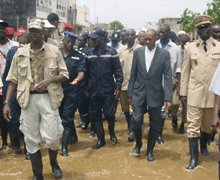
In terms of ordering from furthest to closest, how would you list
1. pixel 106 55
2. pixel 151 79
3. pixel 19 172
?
pixel 106 55
pixel 151 79
pixel 19 172

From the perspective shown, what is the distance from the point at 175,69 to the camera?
293 inches

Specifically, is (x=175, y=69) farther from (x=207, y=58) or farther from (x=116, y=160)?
(x=116, y=160)

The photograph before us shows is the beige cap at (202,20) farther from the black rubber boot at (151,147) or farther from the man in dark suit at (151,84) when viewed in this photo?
the black rubber boot at (151,147)

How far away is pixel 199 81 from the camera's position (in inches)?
216

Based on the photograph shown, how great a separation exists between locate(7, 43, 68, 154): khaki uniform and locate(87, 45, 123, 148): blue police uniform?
1.81 m

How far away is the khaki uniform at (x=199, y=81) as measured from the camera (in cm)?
543

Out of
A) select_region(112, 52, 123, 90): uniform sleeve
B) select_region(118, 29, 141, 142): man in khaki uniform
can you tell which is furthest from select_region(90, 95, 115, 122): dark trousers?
select_region(118, 29, 141, 142): man in khaki uniform

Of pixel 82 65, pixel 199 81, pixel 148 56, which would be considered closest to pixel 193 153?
pixel 199 81

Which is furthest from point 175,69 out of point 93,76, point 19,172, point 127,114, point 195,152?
point 19,172

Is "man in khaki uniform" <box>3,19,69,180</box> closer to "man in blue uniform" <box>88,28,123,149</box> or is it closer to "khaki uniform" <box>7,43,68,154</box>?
"khaki uniform" <box>7,43,68,154</box>

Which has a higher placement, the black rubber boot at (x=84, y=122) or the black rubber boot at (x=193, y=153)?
the black rubber boot at (x=193, y=153)

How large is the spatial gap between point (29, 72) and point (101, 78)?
2.03m

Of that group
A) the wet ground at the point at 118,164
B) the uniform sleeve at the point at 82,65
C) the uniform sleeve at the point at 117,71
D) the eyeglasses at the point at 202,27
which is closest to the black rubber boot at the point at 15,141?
the wet ground at the point at 118,164

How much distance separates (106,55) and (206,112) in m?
1.92
